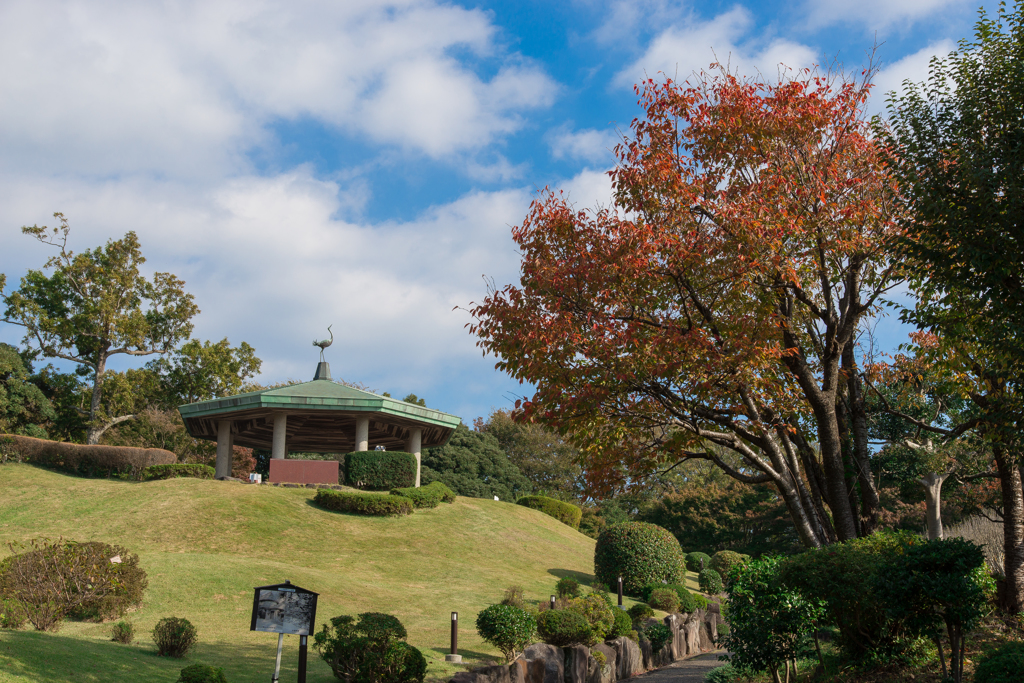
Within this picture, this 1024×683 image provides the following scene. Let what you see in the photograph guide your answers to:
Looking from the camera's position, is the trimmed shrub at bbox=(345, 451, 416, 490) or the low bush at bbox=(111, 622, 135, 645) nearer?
the low bush at bbox=(111, 622, 135, 645)

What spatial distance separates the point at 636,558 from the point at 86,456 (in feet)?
81.2

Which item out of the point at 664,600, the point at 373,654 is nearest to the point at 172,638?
the point at 373,654

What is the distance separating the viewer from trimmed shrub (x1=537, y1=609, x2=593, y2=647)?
37.3 feet

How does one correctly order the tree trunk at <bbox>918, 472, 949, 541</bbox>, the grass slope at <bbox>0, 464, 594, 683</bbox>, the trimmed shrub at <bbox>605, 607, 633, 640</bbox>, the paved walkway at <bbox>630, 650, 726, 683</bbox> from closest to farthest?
the grass slope at <bbox>0, 464, 594, 683</bbox>
the paved walkway at <bbox>630, 650, 726, 683</bbox>
the trimmed shrub at <bbox>605, 607, 633, 640</bbox>
the tree trunk at <bbox>918, 472, 949, 541</bbox>

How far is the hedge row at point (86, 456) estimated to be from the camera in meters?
30.1

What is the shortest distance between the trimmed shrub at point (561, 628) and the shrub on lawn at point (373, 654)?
337 centimetres

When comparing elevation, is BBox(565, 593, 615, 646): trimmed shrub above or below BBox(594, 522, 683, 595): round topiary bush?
below

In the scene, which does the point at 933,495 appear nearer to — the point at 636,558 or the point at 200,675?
the point at 636,558

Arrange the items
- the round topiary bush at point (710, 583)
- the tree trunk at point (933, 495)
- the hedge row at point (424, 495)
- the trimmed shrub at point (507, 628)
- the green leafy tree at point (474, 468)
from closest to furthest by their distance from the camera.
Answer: the trimmed shrub at point (507, 628), the tree trunk at point (933, 495), the round topiary bush at point (710, 583), the hedge row at point (424, 495), the green leafy tree at point (474, 468)

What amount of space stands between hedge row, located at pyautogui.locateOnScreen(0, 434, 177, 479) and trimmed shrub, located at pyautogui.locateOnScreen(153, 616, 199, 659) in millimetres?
22804

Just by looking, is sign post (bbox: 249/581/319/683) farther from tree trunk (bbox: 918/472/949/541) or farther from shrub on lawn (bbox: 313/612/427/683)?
tree trunk (bbox: 918/472/949/541)

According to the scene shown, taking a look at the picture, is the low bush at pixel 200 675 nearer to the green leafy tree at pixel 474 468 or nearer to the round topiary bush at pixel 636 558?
the round topiary bush at pixel 636 558

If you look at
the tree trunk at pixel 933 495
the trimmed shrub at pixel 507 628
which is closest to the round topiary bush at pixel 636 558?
the tree trunk at pixel 933 495

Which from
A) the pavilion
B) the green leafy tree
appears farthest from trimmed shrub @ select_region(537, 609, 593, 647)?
the green leafy tree
